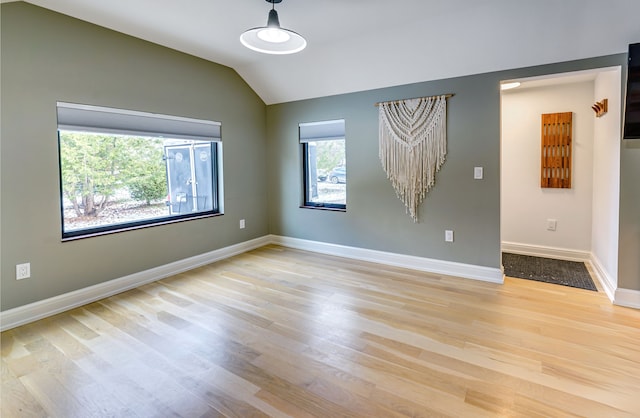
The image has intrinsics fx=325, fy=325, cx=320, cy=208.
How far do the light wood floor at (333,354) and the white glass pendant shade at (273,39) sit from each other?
86.4 inches

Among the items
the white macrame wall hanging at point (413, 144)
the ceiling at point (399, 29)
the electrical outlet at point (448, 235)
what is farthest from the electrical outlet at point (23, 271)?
the electrical outlet at point (448, 235)

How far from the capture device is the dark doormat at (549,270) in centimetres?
348

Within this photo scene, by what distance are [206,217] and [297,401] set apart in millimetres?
3051

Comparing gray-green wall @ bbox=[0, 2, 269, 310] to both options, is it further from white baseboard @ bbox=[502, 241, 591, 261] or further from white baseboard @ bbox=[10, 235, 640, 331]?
white baseboard @ bbox=[502, 241, 591, 261]

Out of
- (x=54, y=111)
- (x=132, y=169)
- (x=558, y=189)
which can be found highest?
(x=54, y=111)

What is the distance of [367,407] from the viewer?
1.74 m

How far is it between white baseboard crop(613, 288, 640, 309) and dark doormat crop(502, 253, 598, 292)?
1.09 ft

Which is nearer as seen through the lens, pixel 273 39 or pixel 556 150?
pixel 273 39

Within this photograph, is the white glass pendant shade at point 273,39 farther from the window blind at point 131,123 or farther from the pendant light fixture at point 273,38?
the window blind at point 131,123

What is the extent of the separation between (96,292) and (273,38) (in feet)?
9.59

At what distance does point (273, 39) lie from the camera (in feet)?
8.02

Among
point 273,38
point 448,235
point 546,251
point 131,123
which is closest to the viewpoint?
point 273,38

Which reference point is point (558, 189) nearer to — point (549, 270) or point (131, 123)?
point (549, 270)

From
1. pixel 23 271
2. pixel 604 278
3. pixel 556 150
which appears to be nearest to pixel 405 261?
pixel 604 278
